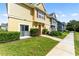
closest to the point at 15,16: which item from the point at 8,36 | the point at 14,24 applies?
the point at 14,24

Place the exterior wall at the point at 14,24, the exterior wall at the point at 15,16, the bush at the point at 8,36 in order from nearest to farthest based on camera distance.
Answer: the bush at the point at 8,36, the exterior wall at the point at 14,24, the exterior wall at the point at 15,16

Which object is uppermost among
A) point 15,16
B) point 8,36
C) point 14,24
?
point 15,16

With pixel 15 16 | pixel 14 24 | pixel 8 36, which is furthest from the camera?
pixel 15 16

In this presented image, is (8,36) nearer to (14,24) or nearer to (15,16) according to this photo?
(14,24)

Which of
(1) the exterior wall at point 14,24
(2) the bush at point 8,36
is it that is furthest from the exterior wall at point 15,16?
(2) the bush at point 8,36

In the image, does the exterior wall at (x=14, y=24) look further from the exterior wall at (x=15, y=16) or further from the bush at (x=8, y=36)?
the bush at (x=8, y=36)

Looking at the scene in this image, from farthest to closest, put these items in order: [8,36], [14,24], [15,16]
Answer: [15,16] → [14,24] → [8,36]

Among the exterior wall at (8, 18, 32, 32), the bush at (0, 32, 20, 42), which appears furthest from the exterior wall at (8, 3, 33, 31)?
the bush at (0, 32, 20, 42)

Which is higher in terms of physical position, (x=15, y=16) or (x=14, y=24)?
(x=15, y=16)

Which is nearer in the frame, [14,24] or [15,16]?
[14,24]

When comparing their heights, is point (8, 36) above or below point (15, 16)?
below

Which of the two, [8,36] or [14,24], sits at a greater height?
[14,24]

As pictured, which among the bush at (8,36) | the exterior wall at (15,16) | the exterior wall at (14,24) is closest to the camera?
the bush at (8,36)

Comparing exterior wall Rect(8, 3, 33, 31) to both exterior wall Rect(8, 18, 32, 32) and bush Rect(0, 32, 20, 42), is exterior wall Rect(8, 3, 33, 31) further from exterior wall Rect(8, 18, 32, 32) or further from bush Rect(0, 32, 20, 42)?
bush Rect(0, 32, 20, 42)
